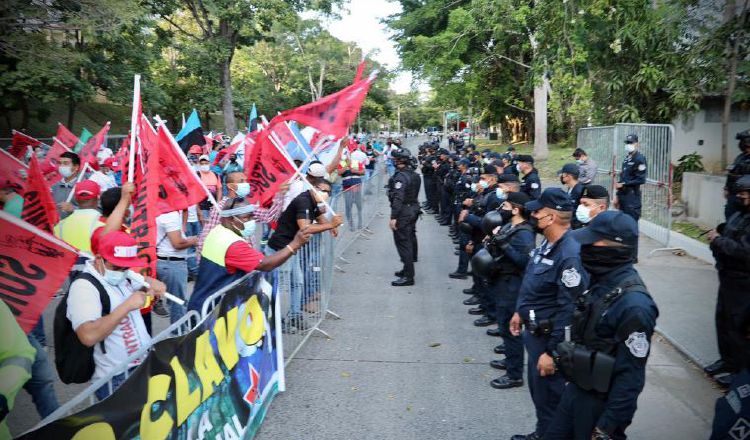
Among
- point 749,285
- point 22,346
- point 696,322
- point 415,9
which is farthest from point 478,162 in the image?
point 415,9

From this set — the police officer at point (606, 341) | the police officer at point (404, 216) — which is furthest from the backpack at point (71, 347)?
the police officer at point (404, 216)

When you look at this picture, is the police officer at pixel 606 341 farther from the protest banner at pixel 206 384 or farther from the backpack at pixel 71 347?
the backpack at pixel 71 347

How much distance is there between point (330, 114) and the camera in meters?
6.11

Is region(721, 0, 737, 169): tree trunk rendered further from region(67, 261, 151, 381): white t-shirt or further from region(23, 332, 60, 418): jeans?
region(23, 332, 60, 418): jeans

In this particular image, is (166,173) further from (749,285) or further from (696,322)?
(696,322)

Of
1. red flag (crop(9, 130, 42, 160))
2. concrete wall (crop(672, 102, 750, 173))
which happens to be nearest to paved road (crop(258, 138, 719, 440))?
red flag (crop(9, 130, 42, 160))

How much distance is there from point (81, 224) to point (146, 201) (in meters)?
1.30

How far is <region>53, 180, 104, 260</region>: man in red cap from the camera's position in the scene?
527 centimetres

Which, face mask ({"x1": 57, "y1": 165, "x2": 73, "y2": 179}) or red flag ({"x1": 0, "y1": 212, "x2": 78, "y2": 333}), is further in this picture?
face mask ({"x1": 57, "y1": 165, "x2": 73, "y2": 179})

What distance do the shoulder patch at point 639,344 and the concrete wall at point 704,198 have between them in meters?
9.62

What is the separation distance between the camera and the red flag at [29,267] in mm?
3021

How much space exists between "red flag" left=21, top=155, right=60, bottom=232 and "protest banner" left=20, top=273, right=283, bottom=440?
1.97 meters

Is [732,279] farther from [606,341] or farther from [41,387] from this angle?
[41,387]

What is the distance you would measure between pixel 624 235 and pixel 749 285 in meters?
2.77
